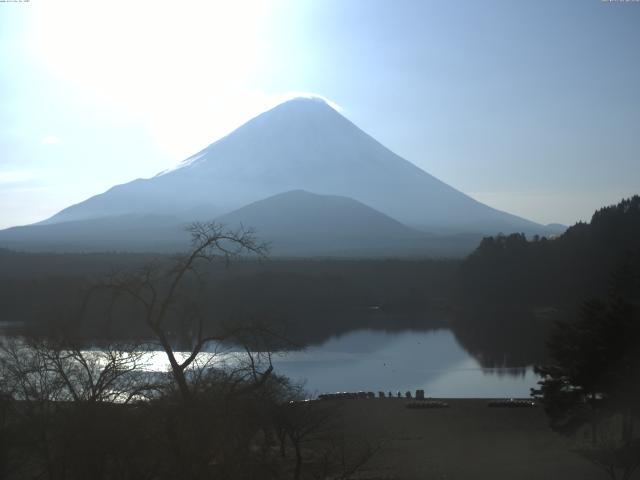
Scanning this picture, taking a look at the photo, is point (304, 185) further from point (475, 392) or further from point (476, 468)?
point (476, 468)

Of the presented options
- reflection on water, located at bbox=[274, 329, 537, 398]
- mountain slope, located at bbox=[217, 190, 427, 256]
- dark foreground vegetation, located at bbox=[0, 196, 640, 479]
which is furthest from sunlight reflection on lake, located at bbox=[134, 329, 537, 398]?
mountain slope, located at bbox=[217, 190, 427, 256]

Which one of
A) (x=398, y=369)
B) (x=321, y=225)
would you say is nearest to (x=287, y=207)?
(x=321, y=225)

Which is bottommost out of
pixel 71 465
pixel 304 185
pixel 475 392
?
pixel 475 392

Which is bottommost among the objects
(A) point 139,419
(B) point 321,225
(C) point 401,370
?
(C) point 401,370

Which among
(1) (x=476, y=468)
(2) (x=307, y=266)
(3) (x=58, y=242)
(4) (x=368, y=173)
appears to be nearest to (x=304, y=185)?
(4) (x=368, y=173)

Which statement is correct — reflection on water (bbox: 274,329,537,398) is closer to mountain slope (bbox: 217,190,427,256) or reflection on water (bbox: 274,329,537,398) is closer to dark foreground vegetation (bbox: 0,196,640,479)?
dark foreground vegetation (bbox: 0,196,640,479)

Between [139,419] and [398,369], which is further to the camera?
[398,369]

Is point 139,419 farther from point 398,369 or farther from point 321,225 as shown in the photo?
point 321,225

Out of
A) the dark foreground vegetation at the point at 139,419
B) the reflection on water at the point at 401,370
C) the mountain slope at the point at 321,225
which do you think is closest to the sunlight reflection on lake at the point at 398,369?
the reflection on water at the point at 401,370

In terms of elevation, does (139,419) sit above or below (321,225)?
below
